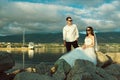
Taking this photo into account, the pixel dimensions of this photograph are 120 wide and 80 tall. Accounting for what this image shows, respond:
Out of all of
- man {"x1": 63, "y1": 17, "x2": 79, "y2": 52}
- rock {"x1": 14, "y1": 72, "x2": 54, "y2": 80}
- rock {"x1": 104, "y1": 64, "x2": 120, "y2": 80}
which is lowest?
rock {"x1": 104, "y1": 64, "x2": 120, "y2": 80}

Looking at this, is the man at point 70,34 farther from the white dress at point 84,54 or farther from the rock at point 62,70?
the rock at point 62,70

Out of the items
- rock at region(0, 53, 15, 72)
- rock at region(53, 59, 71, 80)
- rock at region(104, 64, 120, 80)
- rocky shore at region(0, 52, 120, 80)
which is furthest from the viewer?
rock at region(104, 64, 120, 80)

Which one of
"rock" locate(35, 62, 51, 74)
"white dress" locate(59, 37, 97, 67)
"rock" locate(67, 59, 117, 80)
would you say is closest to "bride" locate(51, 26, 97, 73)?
"white dress" locate(59, 37, 97, 67)

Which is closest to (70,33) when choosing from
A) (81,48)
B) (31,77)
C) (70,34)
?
(70,34)

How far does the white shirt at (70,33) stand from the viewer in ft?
71.1

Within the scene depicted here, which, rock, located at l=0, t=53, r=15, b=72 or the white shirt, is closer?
rock, located at l=0, t=53, r=15, b=72

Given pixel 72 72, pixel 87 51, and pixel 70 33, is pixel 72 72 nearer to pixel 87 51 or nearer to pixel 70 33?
pixel 87 51

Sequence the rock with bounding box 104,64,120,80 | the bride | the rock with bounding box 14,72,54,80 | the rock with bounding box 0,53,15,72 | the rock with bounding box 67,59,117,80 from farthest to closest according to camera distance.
Result: 1. the bride
2. the rock with bounding box 104,64,120,80
3. the rock with bounding box 0,53,15,72
4. the rock with bounding box 67,59,117,80
5. the rock with bounding box 14,72,54,80

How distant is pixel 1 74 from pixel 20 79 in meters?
4.18

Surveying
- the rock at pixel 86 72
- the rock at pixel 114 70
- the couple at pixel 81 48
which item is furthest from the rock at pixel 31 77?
the rock at pixel 114 70

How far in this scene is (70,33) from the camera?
855 inches

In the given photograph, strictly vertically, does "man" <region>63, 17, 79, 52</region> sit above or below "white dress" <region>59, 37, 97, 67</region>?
above

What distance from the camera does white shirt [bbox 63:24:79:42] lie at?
21.7m

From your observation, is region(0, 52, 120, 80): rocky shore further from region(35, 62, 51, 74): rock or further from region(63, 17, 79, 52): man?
region(63, 17, 79, 52): man
